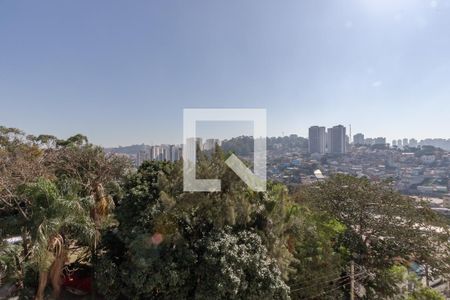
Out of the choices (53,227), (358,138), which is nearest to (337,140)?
(358,138)

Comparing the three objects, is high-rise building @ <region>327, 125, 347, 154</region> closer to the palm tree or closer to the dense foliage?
the dense foliage

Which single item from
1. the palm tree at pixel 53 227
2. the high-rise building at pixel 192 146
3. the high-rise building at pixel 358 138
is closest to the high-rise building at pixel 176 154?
the high-rise building at pixel 192 146

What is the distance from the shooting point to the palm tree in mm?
6164

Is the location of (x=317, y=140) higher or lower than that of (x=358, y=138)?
lower

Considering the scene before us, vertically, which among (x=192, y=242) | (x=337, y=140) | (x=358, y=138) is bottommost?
(x=192, y=242)

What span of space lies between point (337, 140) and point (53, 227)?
339 ft

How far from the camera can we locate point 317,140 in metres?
102

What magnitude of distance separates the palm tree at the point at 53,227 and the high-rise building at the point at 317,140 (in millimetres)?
99660

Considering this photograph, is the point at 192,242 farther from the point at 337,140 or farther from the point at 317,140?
the point at 337,140

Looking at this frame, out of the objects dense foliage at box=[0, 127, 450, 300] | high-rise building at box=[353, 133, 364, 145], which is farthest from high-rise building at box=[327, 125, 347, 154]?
dense foliage at box=[0, 127, 450, 300]

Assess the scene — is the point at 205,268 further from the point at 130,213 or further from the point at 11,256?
the point at 11,256

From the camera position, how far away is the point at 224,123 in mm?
9164

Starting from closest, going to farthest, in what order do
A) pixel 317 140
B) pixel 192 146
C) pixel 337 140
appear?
pixel 192 146 → pixel 337 140 → pixel 317 140

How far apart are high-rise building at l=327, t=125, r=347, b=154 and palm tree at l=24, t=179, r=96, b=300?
101 metres
